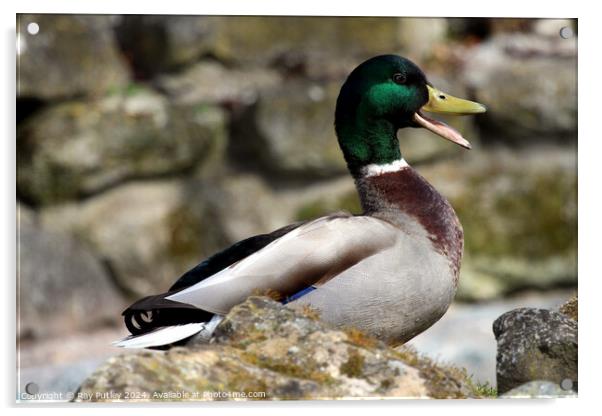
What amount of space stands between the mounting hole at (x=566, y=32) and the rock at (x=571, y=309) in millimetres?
1171

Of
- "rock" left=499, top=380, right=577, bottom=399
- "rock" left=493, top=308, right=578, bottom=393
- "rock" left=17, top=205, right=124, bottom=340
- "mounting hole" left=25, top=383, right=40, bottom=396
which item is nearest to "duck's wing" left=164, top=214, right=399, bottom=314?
"rock" left=493, top=308, right=578, bottom=393

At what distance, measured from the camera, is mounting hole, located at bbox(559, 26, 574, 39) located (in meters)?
5.28

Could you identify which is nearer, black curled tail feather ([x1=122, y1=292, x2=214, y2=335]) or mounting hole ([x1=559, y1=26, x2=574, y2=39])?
black curled tail feather ([x1=122, y1=292, x2=214, y2=335])

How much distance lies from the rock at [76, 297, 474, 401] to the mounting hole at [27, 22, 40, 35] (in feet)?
5.77

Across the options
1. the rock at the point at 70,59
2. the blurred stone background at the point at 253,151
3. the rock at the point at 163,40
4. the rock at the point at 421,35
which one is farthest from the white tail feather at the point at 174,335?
the rock at the point at 421,35

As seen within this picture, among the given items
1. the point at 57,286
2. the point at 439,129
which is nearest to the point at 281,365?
the point at 439,129

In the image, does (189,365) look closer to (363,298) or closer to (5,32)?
(363,298)

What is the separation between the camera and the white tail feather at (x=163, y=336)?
161 inches

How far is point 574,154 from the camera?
17.7 ft

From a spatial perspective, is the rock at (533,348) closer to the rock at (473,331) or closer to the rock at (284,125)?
the rock at (473,331)

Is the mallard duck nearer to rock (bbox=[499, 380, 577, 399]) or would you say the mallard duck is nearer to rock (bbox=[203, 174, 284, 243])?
rock (bbox=[499, 380, 577, 399])

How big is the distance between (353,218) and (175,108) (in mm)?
1669

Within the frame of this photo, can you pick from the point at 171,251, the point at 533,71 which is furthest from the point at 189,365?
the point at 533,71

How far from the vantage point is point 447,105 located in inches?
182
